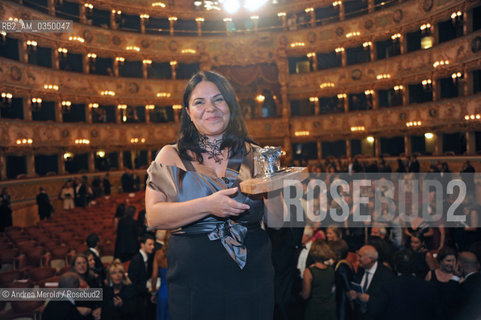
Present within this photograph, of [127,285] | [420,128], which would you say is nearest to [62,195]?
[127,285]

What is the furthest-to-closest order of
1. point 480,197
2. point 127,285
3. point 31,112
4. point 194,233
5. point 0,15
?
point 31,112 < point 0,15 < point 480,197 < point 127,285 < point 194,233

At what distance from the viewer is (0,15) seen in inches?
694

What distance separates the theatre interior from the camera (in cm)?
1895

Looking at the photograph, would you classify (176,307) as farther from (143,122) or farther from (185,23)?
(185,23)

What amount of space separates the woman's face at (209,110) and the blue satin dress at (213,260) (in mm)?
217

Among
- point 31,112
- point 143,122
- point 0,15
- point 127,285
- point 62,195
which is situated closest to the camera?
point 127,285

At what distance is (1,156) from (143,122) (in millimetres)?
10472

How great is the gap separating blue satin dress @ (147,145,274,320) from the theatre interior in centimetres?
1073

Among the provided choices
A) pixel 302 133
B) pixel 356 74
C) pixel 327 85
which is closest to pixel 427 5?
pixel 356 74

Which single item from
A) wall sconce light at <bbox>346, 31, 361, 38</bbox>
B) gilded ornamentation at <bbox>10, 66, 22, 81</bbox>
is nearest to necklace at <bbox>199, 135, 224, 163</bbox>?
gilded ornamentation at <bbox>10, 66, 22, 81</bbox>

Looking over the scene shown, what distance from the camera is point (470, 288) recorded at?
4.59m

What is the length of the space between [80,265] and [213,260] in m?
4.72

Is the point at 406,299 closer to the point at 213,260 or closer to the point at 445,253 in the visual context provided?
the point at 445,253

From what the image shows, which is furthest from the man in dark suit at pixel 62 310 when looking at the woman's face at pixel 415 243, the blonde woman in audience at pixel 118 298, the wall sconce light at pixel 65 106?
the wall sconce light at pixel 65 106
